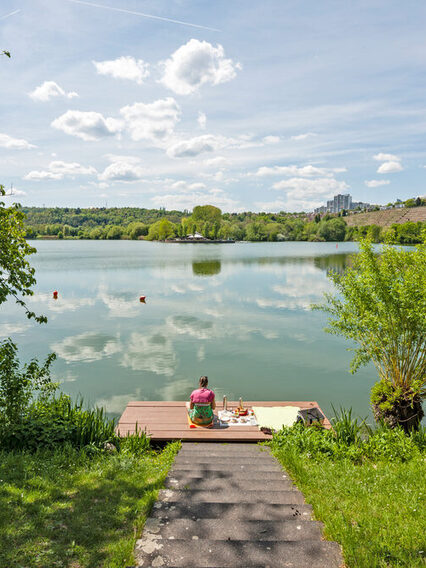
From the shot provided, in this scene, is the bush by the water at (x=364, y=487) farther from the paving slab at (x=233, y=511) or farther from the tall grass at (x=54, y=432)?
the tall grass at (x=54, y=432)

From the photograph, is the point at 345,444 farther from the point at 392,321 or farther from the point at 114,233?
the point at 114,233

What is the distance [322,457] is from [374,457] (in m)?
1.00

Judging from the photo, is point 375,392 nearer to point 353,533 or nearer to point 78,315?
point 353,533

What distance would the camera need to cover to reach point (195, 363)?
16922 mm

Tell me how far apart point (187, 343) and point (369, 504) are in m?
15.5

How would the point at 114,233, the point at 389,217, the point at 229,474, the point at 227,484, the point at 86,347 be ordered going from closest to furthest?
the point at 227,484 < the point at 229,474 < the point at 86,347 < the point at 389,217 < the point at 114,233

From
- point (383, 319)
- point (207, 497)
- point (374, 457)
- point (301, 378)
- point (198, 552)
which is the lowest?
point (301, 378)

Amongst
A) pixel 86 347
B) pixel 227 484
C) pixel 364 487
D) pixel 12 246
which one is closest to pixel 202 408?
pixel 227 484

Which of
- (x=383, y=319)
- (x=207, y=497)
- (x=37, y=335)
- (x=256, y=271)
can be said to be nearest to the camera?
(x=207, y=497)

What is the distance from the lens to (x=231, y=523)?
404 cm

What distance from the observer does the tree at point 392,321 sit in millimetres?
9617

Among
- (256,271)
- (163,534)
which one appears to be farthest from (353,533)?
(256,271)

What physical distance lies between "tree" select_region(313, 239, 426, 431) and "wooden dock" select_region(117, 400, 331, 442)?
7.02 feet

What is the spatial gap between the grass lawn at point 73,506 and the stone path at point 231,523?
267 millimetres
